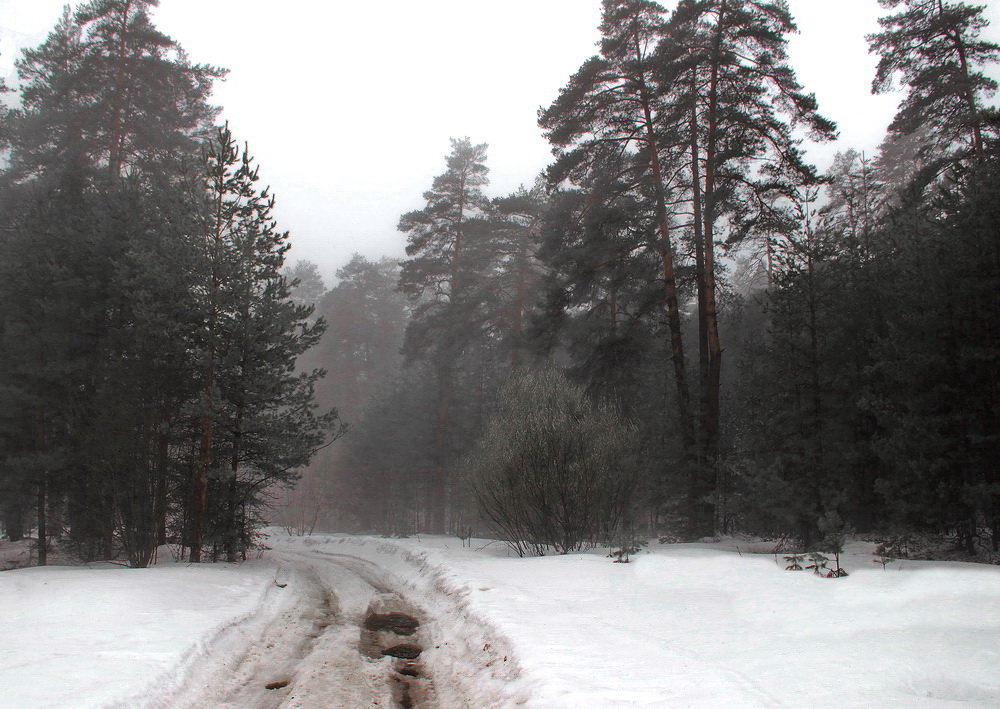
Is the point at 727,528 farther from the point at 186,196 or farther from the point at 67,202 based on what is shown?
the point at 67,202

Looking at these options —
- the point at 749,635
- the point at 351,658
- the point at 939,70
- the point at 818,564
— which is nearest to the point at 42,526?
the point at 351,658

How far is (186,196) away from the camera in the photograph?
14.2 m

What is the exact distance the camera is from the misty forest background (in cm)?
1165

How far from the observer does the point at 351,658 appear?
647 centimetres

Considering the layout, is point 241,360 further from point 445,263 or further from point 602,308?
point 445,263

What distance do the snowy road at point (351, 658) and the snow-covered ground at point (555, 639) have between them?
0.03 metres

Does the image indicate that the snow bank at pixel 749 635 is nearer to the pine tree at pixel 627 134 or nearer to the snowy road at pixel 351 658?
the snowy road at pixel 351 658

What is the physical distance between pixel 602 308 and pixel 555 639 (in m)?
14.3

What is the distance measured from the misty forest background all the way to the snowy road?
16.6 ft

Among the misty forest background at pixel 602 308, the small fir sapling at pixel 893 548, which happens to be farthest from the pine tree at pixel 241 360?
the small fir sapling at pixel 893 548

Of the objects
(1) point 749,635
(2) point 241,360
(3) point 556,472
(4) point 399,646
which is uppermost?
(2) point 241,360

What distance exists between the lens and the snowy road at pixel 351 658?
529 centimetres

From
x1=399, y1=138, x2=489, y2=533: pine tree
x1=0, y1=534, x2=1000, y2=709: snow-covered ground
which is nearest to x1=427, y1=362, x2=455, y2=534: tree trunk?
x1=399, y1=138, x2=489, y2=533: pine tree

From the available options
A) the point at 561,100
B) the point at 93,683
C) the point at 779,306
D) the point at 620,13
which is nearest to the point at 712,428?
the point at 779,306
